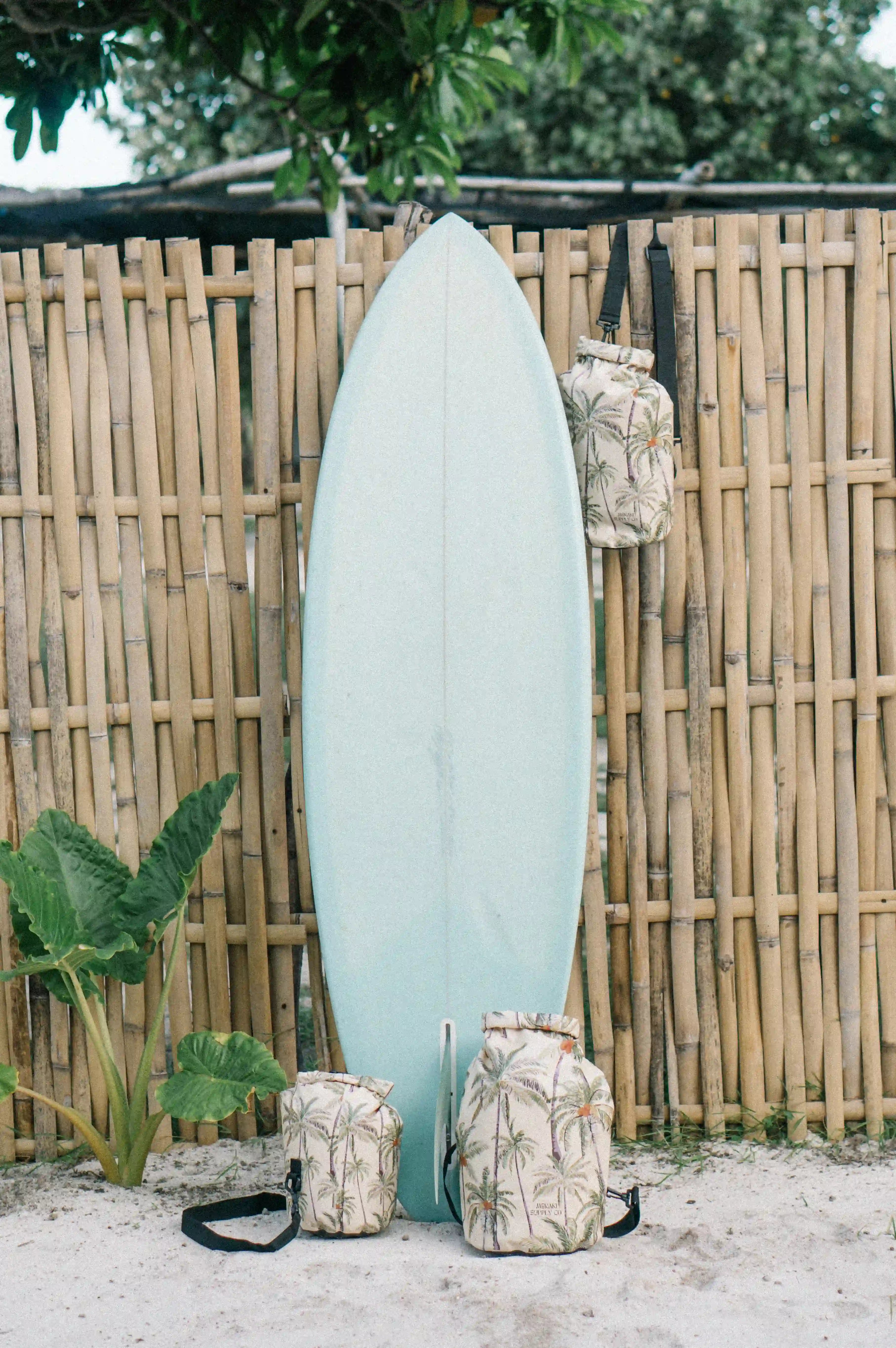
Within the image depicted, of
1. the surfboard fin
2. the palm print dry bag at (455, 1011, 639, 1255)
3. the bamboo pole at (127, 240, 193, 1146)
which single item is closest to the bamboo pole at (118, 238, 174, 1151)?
the bamboo pole at (127, 240, 193, 1146)

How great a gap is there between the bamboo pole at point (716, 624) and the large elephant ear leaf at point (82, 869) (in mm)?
1169

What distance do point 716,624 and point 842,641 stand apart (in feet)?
0.87

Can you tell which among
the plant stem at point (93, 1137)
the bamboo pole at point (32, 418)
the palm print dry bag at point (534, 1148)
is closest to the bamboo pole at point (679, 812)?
the palm print dry bag at point (534, 1148)

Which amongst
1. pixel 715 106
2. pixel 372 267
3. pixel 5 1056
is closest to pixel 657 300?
pixel 372 267

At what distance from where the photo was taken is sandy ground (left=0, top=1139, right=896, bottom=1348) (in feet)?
5.65

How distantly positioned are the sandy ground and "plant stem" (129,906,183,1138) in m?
0.14

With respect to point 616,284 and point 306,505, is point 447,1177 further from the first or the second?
point 616,284

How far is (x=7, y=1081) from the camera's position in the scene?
2.05 meters

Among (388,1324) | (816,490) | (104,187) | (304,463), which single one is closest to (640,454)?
(816,490)

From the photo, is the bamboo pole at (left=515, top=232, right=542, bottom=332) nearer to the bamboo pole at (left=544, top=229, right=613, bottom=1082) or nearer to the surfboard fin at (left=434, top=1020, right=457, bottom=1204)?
the bamboo pole at (left=544, top=229, right=613, bottom=1082)

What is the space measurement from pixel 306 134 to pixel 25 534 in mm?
1373

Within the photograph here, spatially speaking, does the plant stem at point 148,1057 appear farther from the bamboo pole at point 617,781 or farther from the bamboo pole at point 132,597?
the bamboo pole at point 617,781

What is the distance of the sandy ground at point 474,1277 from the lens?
5.65 feet

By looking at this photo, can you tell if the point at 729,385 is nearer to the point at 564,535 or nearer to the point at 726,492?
the point at 726,492
